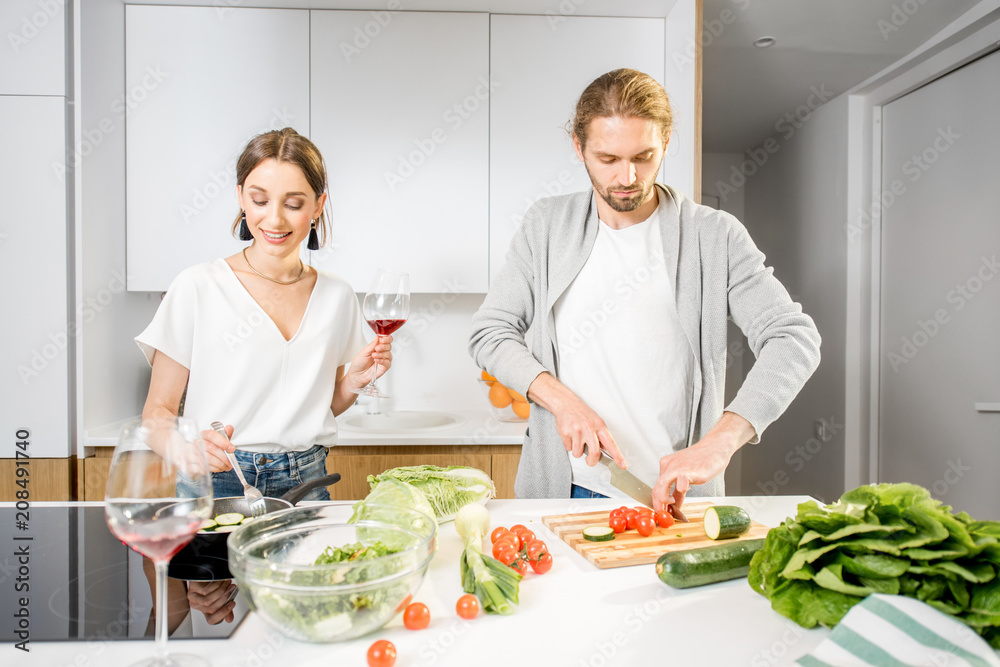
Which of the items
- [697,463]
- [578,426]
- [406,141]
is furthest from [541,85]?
[697,463]

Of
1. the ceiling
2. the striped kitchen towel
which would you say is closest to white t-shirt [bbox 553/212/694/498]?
the striped kitchen towel

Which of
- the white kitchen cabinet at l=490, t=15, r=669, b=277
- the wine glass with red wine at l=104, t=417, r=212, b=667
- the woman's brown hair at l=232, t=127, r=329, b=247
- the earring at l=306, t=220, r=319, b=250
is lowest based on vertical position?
the wine glass with red wine at l=104, t=417, r=212, b=667

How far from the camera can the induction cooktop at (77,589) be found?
795mm

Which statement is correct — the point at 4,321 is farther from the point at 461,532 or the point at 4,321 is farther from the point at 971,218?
the point at 971,218

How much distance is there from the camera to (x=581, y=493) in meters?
1.56

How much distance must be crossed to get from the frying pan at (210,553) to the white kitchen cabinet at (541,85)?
1.73 m

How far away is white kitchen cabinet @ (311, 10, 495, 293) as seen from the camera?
2.64 meters

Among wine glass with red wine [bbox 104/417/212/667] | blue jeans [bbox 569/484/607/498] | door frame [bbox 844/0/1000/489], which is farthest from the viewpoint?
door frame [bbox 844/0/1000/489]

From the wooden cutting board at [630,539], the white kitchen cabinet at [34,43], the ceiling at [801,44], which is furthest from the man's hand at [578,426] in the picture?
the white kitchen cabinet at [34,43]

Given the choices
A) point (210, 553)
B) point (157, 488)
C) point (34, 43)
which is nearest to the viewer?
point (157, 488)

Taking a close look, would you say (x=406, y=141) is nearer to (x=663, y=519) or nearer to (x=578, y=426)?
(x=578, y=426)

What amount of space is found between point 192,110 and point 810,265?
3558mm

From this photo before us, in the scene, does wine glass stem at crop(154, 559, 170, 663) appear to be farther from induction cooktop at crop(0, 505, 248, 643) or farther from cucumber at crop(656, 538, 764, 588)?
cucumber at crop(656, 538, 764, 588)

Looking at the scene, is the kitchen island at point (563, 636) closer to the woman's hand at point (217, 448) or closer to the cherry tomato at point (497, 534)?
the cherry tomato at point (497, 534)
